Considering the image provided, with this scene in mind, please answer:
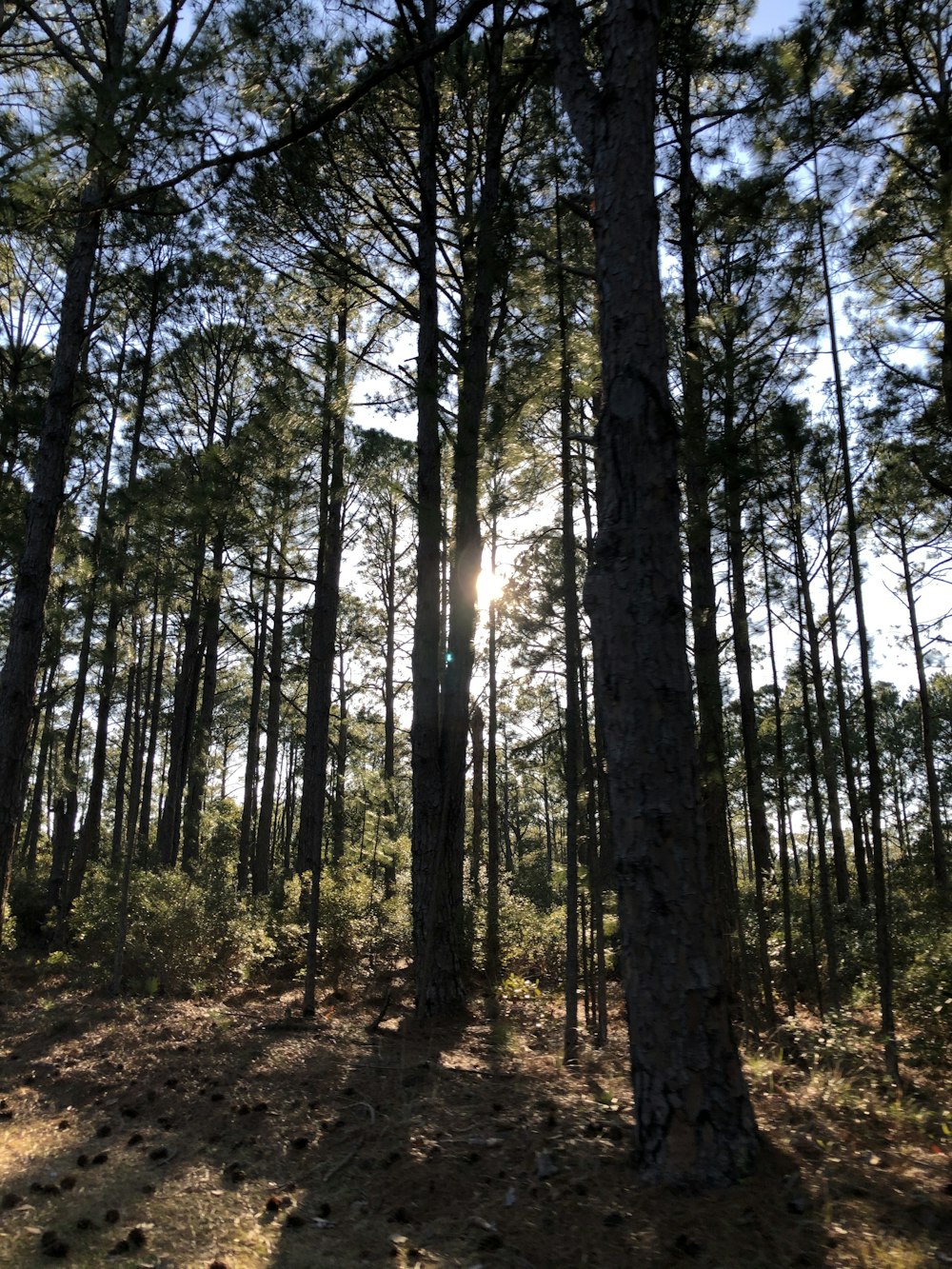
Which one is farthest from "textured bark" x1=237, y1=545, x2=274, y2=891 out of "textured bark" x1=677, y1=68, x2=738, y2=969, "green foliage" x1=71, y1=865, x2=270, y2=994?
"textured bark" x1=677, y1=68, x2=738, y2=969

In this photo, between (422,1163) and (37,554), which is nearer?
(422,1163)

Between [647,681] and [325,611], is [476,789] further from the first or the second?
[647,681]

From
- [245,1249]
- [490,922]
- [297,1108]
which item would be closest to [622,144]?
[245,1249]

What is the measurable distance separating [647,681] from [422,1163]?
97.4 inches

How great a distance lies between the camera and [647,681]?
330 centimetres

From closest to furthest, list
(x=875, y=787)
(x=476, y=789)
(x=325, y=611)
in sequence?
(x=875, y=787) → (x=325, y=611) → (x=476, y=789)

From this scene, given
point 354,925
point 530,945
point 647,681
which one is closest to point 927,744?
point 530,945

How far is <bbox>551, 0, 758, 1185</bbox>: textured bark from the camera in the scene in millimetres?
2984

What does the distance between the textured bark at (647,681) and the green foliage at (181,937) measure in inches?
279

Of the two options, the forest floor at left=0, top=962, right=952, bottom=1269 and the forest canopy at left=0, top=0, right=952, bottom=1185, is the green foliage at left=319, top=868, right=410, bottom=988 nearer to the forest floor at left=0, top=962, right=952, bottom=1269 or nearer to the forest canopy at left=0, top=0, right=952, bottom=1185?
the forest canopy at left=0, top=0, right=952, bottom=1185

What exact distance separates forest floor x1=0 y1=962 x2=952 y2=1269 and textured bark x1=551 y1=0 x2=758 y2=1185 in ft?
0.95

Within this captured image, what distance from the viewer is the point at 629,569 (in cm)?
342

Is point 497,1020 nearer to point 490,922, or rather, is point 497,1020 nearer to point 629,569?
point 490,922

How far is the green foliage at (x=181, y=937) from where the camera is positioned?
915 centimetres
